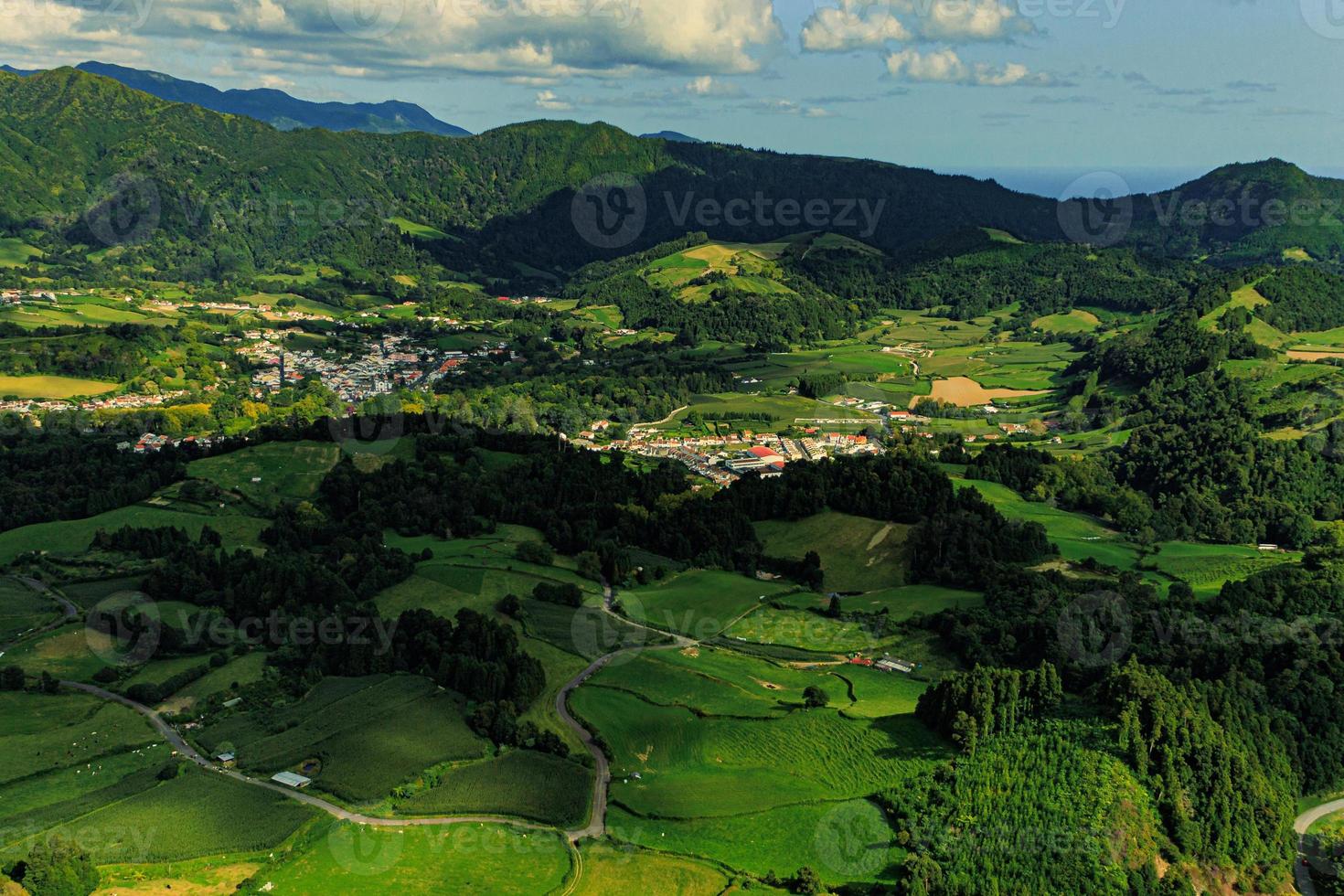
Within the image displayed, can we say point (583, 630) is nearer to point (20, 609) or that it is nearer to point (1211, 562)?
point (20, 609)

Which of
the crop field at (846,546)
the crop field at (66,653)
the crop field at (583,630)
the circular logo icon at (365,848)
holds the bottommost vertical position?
the crop field at (66,653)

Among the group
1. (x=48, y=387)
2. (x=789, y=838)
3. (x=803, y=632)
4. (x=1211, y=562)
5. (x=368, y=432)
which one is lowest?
(x=789, y=838)

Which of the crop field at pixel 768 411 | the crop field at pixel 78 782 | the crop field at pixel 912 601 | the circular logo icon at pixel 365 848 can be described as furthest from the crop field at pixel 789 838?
the crop field at pixel 768 411

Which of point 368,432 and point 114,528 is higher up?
point 368,432

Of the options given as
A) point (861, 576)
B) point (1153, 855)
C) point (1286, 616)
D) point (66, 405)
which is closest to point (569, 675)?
point (861, 576)

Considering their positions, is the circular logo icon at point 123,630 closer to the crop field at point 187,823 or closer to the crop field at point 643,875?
the crop field at point 187,823

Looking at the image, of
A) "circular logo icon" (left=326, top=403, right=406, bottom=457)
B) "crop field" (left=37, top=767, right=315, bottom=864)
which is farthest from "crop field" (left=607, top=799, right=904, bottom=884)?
"circular logo icon" (left=326, top=403, right=406, bottom=457)

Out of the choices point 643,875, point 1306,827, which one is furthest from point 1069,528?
point 643,875
